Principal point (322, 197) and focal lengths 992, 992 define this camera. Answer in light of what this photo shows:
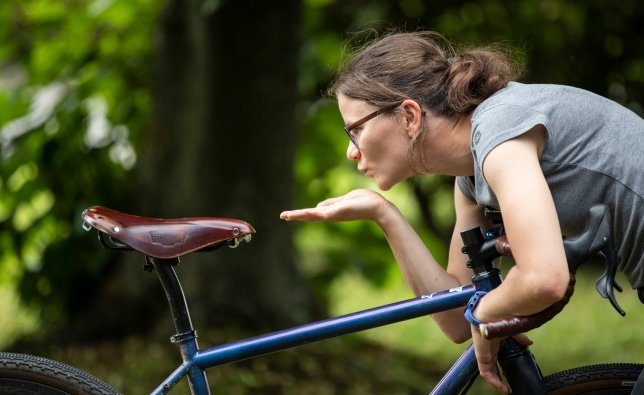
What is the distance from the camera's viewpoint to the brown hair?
6.88ft

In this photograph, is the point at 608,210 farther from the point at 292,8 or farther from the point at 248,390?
the point at 292,8

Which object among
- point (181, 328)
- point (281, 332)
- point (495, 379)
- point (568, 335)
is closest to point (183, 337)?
point (181, 328)

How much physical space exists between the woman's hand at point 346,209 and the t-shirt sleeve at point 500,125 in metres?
0.31

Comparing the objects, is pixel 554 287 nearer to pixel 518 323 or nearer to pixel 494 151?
pixel 518 323

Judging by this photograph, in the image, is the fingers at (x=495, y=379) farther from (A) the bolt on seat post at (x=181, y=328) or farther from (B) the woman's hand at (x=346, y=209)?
(A) the bolt on seat post at (x=181, y=328)

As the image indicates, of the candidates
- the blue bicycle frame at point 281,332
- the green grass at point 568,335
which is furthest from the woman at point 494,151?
the green grass at point 568,335

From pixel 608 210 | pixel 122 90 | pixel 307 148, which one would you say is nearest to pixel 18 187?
pixel 122 90

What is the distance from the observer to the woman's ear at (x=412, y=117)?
6.86 ft

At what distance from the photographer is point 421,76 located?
6.98 ft

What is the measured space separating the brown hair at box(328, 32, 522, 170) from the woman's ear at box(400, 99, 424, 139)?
0.01 metres

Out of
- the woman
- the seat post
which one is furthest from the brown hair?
the seat post

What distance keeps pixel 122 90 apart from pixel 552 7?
8.54 ft

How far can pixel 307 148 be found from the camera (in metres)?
5.74

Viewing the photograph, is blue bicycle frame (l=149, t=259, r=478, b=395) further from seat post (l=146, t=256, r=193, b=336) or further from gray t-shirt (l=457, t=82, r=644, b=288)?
gray t-shirt (l=457, t=82, r=644, b=288)
